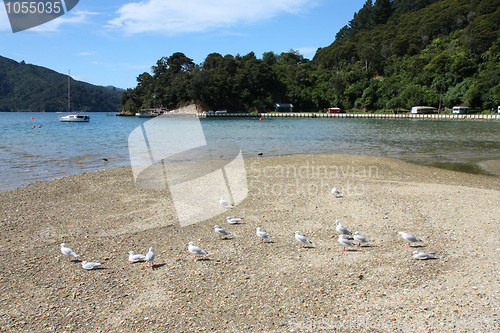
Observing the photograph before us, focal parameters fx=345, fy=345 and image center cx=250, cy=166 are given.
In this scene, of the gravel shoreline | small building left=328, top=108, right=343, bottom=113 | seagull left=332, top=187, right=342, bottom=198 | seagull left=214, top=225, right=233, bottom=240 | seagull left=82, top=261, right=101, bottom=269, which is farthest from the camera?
small building left=328, top=108, right=343, bottom=113

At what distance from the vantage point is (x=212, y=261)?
6.93 m

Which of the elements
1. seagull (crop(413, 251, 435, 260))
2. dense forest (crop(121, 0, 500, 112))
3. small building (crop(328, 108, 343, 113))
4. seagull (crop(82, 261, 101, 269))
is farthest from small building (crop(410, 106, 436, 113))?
seagull (crop(82, 261, 101, 269))

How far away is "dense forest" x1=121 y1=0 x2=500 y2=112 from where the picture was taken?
10231 centimetres

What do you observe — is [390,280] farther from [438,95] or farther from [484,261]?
[438,95]

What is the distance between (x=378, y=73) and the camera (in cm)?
14550

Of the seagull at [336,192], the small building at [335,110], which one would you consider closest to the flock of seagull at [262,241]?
the seagull at [336,192]

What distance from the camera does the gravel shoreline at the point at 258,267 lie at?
196 inches

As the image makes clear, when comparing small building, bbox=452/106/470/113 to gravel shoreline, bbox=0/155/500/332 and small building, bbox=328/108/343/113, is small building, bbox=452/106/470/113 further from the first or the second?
gravel shoreline, bbox=0/155/500/332

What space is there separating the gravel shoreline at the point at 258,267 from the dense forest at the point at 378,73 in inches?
3812

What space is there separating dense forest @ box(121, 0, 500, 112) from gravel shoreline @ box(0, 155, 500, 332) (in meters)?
96.8

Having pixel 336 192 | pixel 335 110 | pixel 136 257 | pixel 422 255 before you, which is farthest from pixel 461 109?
pixel 136 257

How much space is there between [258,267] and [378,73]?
507 ft

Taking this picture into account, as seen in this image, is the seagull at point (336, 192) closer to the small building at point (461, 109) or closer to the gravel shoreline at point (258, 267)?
the gravel shoreline at point (258, 267)

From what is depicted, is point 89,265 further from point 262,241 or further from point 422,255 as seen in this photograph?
point 422,255
